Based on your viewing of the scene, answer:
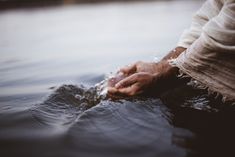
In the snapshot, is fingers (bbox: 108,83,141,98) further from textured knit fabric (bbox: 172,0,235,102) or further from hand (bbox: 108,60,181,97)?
textured knit fabric (bbox: 172,0,235,102)

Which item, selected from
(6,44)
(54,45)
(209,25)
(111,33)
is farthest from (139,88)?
(111,33)

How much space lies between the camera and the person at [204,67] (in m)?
1.80

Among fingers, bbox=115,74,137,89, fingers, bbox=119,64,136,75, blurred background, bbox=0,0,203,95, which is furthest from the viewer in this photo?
blurred background, bbox=0,0,203,95

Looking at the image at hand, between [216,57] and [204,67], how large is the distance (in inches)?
3.8

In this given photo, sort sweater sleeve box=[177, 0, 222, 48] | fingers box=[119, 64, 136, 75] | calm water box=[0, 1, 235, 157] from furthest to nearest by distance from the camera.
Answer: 1. sweater sleeve box=[177, 0, 222, 48]
2. fingers box=[119, 64, 136, 75]
3. calm water box=[0, 1, 235, 157]

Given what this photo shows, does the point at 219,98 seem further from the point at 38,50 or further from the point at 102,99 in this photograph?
the point at 38,50

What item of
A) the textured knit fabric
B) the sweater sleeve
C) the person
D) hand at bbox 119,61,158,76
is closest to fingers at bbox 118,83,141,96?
the person

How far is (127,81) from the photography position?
208 centimetres

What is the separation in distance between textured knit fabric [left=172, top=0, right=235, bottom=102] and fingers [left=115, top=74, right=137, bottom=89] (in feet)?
0.96

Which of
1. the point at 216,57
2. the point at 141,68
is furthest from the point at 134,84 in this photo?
the point at 216,57

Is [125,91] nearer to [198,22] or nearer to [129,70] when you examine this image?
[129,70]

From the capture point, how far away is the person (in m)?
1.80

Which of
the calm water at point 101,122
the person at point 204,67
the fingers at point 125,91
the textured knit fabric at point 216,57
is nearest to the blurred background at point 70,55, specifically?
the calm water at point 101,122

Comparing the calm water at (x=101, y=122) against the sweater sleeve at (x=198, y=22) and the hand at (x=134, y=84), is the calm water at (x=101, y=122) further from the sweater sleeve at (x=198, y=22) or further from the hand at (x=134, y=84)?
the sweater sleeve at (x=198, y=22)
